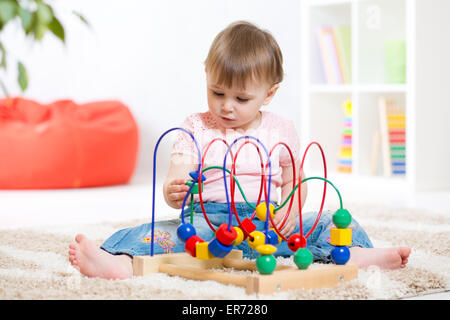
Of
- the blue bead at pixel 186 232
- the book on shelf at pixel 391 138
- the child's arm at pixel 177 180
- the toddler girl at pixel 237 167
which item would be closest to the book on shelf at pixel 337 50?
the book on shelf at pixel 391 138

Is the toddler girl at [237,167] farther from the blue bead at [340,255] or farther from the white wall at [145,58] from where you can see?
the white wall at [145,58]

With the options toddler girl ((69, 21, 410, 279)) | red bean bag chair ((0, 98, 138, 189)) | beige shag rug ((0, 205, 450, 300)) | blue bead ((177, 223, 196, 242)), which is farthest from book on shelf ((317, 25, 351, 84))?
blue bead ((177, 223, 196, 242))

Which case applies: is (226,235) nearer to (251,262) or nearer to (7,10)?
(251,262)

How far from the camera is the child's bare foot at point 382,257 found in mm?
1162

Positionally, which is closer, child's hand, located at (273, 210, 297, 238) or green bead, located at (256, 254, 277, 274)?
green bead, located at (256, 254, 277, 274)

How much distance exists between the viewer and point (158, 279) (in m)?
1.07

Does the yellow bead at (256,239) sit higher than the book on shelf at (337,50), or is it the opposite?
the book on shelf at (337,50)

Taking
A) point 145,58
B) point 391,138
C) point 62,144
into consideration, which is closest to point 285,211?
point 62,144

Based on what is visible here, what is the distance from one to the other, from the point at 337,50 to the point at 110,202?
4.09ft

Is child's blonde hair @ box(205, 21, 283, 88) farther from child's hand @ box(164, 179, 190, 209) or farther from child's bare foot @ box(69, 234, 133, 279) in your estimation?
child's bare foot @ box(69, 234, 133, 279)

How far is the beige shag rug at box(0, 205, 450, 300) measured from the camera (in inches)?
38.1

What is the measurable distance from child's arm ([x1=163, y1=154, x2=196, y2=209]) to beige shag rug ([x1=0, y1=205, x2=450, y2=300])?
5.6 inches

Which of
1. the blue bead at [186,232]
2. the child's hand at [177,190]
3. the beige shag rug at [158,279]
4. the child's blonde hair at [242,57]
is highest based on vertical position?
the child's blonde hair at [242,57]

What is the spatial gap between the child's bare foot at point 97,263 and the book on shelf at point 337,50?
2.02 m
